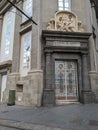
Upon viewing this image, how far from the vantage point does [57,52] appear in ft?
43.6

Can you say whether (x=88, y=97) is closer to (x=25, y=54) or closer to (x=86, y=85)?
(x=86, y=85)

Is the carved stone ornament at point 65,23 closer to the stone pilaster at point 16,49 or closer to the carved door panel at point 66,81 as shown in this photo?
the carved door panel at point 66,81

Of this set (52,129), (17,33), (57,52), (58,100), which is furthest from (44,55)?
(52,129)

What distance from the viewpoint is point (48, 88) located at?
40.7 ft

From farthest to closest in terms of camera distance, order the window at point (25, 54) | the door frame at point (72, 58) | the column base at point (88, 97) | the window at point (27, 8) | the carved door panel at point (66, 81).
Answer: the window at point (27, 8), the window at point (25, 54), the door frame at point (72, 58), the carved door panel at point (66, 81), the column base at point (88, 97)

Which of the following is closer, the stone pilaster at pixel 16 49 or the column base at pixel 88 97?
the column base at pixel 88 97

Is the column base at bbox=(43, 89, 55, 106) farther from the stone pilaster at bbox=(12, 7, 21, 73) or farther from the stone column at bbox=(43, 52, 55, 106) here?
the stone pilaster at bbox=(12, 7, 21, 73)

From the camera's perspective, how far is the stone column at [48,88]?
11981mm

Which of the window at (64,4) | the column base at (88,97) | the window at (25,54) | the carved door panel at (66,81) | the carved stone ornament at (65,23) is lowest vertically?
the column base at (88,97)

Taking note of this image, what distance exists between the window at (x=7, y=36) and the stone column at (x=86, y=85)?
24.6 feet

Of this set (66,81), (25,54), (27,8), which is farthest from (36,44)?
(27,8)

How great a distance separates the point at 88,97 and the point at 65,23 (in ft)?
19.5

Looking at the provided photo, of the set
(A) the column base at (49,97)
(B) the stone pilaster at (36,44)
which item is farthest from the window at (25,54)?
(A) the column base at (49,97)

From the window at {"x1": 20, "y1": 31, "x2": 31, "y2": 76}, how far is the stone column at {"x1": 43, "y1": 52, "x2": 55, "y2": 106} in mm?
2205
